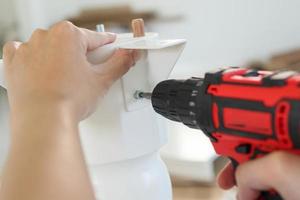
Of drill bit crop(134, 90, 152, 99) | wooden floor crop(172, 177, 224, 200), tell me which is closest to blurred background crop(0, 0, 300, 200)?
wooden floor crop(172, 177, 224, 200)

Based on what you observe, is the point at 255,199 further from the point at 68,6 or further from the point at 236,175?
the point at 68,6

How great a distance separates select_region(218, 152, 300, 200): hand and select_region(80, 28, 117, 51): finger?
0.20 meters

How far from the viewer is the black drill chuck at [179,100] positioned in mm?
476

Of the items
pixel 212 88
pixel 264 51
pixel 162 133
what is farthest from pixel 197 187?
pixel 264 51

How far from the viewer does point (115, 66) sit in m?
0.51

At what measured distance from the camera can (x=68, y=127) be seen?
0.46m

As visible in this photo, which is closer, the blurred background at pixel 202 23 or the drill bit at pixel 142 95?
the drill bit at pixel 142 95

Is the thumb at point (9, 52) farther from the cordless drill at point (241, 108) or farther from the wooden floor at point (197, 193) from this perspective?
the wooden floor at point (197, 193)

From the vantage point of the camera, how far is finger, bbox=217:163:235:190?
1.61 feet

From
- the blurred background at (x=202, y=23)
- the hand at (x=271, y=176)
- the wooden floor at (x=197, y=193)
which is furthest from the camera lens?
the blurred background at (x=202, y=23)

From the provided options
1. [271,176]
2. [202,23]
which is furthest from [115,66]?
[202,23]

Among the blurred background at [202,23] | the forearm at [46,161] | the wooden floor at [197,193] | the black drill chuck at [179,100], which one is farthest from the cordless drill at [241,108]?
the blurred background at [202,23]

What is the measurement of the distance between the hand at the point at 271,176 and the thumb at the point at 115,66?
0.54 ft

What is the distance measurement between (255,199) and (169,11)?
4.88 ft
